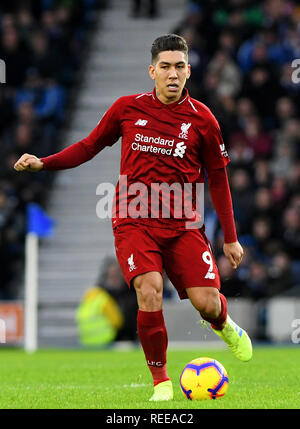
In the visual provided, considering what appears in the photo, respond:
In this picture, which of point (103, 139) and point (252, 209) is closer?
point (103, 139)

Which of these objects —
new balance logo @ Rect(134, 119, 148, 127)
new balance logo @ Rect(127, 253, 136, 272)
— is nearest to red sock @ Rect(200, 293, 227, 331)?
new balance logo @ Rect(127, 253, 136, 272)

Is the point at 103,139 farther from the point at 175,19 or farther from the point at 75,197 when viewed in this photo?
the point at 175,19

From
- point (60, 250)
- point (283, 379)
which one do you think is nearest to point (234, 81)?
point (60, 250)

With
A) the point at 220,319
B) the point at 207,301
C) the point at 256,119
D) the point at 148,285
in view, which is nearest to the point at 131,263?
the point at 148,285

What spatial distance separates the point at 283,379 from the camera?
30.6ft

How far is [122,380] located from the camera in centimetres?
963

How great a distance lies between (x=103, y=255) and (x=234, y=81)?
12.5 ft

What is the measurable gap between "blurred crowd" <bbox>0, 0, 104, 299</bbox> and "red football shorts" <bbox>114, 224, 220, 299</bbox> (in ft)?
33.6

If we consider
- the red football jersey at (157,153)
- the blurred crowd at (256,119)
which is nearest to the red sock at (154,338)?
the red football jersey at (157,153)

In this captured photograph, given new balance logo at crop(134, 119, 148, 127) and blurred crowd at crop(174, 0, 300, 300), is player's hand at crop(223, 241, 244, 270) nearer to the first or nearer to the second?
new balance logo at crop(134, 119, 148, 127)

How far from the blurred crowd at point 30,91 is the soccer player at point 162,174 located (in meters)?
10.1

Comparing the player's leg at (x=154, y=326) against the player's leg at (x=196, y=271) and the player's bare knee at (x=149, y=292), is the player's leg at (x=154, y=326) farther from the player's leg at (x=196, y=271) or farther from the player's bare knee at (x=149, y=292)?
the player's leg at (x=196, y=271)

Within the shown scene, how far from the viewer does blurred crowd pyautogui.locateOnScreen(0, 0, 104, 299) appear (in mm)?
18188

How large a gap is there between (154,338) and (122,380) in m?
2.13
